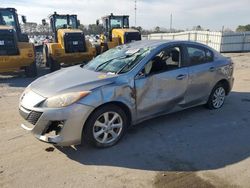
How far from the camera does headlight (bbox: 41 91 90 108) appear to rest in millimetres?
3877

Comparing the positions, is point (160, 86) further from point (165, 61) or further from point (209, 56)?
point (209, 56)

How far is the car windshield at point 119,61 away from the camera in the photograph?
4.66m

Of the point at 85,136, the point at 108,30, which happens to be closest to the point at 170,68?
the point at 85,136

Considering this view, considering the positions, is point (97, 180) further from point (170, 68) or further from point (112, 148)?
point (170, 68)

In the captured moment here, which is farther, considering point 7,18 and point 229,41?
point 229,41

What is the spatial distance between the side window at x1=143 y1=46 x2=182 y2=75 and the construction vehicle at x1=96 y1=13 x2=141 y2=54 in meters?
8.55

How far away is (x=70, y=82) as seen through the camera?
4.31m

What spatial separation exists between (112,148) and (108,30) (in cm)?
1176

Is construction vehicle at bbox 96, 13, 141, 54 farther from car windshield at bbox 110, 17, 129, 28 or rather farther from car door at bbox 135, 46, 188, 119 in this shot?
car door at bbox 135, 46, 188, 119

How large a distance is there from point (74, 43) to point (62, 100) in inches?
344

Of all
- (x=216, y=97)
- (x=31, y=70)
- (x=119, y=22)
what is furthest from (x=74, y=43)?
(x=216, y=97)

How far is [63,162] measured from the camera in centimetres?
394

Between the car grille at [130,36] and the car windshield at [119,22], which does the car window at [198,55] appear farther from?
the car windshield at [119,22]

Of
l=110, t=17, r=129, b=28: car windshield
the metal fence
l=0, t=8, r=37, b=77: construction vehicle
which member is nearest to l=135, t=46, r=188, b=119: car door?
l=0, t=8, r=37, b=77: construction vehicle
